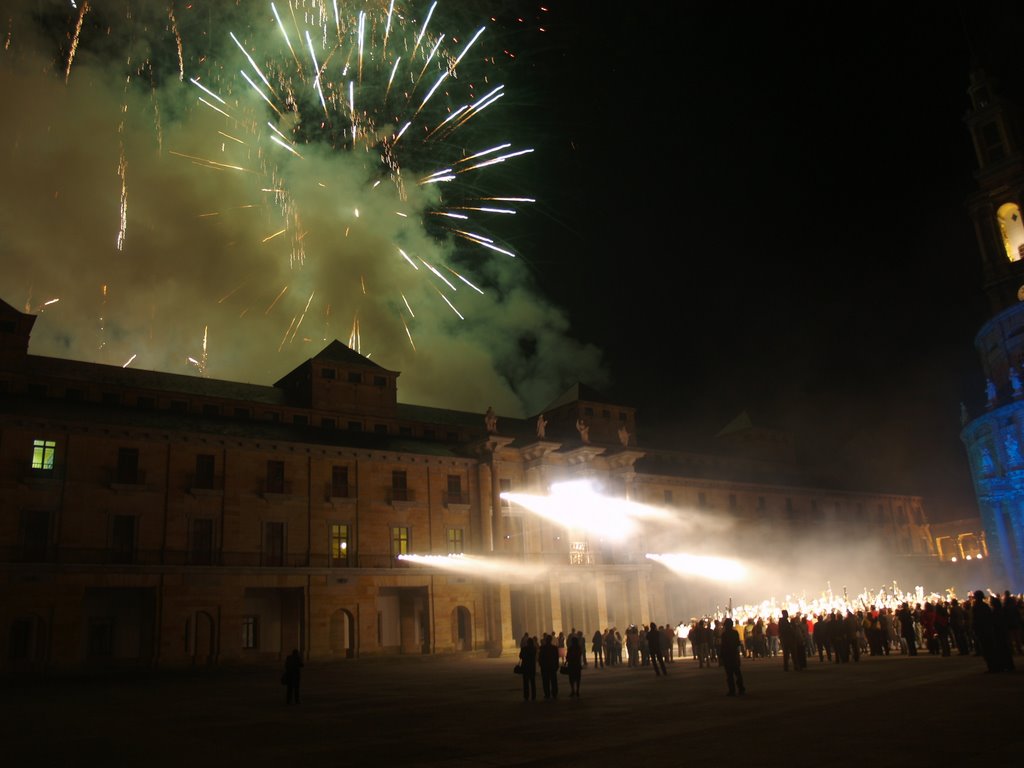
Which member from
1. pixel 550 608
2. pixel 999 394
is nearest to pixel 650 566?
pixel 550 608

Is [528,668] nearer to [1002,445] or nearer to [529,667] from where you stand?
[529,667]

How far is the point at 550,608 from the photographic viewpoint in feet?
148

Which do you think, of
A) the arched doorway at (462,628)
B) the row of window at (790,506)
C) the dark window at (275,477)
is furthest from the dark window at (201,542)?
the row of window at (790,506)

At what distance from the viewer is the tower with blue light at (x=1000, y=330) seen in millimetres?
45000

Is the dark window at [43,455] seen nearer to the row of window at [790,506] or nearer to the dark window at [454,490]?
the dark window at [454,490]

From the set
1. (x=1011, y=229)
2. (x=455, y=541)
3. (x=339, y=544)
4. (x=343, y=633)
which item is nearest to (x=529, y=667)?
(x=339, y=544)

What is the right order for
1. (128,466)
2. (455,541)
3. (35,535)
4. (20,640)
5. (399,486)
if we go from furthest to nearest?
(455,541) < (399,486) < (128,466) < (35,535) < (20,640)

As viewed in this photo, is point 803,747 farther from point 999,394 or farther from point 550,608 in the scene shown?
point 999,394

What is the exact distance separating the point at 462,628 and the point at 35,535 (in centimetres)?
2140

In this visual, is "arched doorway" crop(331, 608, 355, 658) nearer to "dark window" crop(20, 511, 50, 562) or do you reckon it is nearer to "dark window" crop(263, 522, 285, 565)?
"dark window" crop(263, 522, 285, 565)

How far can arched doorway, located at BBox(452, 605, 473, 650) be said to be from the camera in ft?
136

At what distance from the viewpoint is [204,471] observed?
118 ft

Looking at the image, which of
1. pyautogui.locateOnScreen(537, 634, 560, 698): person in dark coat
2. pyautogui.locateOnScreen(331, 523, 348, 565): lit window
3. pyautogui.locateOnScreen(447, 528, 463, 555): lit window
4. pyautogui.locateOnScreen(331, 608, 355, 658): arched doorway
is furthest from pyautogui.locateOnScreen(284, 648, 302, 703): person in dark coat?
pyautogui.locateOnScreen(447, 528, 463, 555): lit window

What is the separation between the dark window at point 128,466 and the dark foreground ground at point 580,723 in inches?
484
